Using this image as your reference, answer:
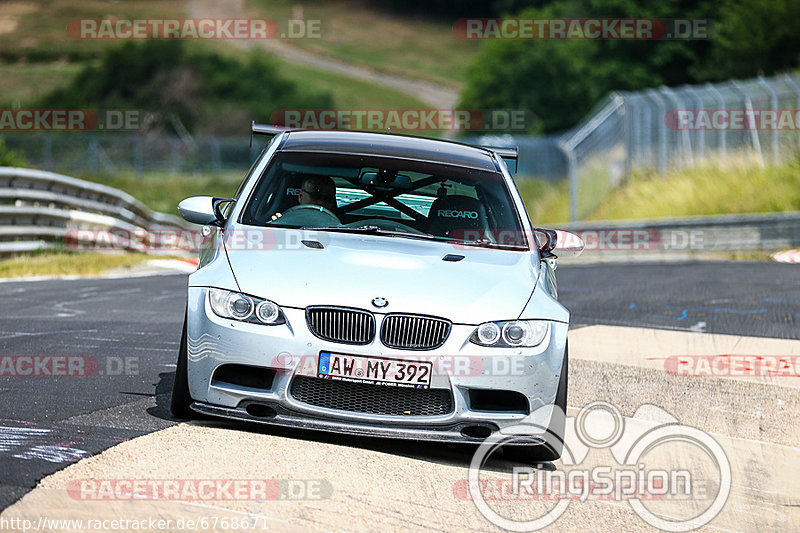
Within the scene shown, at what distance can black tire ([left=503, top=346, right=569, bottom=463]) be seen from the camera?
6.41m

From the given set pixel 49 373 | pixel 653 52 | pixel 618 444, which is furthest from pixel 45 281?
pixel 653 52

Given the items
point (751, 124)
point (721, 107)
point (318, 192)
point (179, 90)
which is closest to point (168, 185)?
point (721, 107)

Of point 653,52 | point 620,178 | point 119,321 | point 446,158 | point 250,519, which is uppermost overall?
point 653,52

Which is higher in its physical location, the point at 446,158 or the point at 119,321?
the point at 446,158

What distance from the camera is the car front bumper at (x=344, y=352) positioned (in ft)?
19.9

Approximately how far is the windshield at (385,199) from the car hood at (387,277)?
1.08 ft

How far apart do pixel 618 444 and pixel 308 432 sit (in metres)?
1.73

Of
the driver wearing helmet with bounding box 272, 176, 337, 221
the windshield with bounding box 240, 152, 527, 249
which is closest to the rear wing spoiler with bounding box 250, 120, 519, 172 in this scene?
the windshield with bounding box 240, 152, 527, 249

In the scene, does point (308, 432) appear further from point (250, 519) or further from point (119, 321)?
point (119, 321)

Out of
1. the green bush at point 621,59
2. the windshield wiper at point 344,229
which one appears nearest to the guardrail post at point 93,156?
the green bush at point 621,59

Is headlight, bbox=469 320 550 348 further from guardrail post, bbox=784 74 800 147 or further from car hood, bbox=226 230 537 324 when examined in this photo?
guardrail post, bbox=784 74 800 147

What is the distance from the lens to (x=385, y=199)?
25.6 feet

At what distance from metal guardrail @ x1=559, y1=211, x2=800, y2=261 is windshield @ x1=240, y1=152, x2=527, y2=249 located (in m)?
14.9

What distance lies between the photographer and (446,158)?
7.94 m
